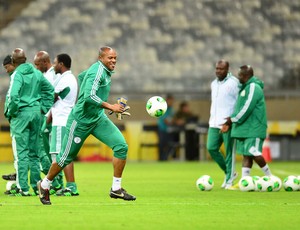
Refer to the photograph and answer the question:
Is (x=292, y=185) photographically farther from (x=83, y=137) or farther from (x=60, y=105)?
(x=83, y=137)

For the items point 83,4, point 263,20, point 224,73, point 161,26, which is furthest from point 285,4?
point 224,73

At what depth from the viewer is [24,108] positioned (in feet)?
44.4

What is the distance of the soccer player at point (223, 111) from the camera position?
15.6 m

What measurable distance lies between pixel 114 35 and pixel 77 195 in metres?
18.6

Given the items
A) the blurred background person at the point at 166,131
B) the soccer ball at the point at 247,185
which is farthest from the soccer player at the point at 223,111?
the blurred background person at the point at 166,131

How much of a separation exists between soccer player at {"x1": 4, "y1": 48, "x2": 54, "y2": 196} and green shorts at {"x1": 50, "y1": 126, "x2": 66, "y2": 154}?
9.8 inches

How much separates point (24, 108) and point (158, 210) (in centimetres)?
346

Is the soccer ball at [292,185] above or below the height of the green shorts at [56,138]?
below

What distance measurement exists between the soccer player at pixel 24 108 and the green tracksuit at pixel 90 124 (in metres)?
1.57

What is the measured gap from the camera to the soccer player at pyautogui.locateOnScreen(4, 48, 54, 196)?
43.9 ft

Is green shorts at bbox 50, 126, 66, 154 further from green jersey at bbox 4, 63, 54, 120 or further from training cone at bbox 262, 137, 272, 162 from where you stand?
training cone at bbox 262, 137, 272, 162

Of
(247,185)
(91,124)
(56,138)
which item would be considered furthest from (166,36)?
(91,124)

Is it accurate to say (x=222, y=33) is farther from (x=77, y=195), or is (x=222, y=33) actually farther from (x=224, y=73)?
(x=77, y=195)

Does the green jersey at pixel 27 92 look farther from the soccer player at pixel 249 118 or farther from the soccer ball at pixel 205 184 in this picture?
the soccer player at pixel 249 118
